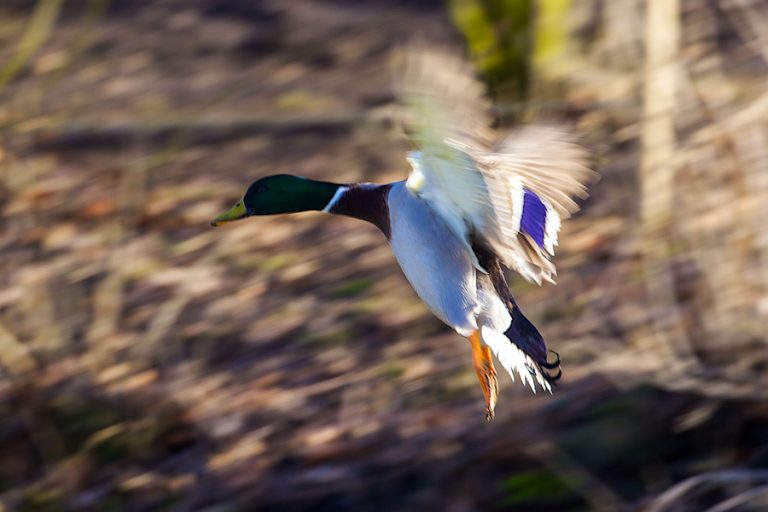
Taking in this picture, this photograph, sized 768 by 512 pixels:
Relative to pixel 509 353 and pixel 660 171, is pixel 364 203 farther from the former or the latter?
pixel 660 171

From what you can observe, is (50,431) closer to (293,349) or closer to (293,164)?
(293,349)

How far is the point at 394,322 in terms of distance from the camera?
487 cm

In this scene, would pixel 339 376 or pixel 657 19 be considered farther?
pixel 339 376

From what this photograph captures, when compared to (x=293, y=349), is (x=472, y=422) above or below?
below

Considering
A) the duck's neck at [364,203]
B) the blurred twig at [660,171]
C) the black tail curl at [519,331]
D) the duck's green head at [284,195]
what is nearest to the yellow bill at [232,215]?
the duck's green head at [284,195]

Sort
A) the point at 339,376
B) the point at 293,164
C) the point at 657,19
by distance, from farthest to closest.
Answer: the point at 293,164, the point at 339,376, the point at 657,19

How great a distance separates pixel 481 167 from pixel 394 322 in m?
2.65

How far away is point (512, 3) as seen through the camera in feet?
14.6

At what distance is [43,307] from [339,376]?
111cm

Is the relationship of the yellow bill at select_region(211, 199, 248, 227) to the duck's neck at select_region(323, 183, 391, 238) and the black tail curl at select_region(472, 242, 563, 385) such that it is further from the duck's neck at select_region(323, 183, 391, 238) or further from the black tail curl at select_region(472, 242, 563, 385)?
the black tail curl at select_region(472, 242, 563, 385)

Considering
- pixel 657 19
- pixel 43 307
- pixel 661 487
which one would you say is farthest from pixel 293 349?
pixel 657 19

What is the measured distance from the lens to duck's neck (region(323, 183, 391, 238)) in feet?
8.33

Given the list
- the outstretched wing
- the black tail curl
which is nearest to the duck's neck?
the outstretched wing

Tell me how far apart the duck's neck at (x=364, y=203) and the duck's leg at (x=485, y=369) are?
285mm
